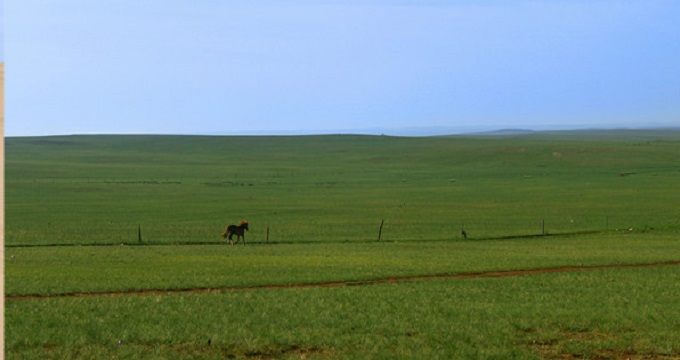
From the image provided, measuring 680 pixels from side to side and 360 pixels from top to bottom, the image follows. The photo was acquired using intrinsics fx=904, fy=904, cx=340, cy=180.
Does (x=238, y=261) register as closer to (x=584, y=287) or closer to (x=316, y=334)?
(x=584, y=287)

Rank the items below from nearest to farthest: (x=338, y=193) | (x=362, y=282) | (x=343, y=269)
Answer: (x=362, y=282) < (x=343, y=269) < (x=338, y=193)

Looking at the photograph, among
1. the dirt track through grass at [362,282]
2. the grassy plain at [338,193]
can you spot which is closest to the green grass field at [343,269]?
the dirt track through grass at [362,282]

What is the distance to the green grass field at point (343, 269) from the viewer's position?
16578 millimetres

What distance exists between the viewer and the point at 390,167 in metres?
123

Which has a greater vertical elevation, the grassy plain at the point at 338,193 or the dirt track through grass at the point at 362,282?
the dirt track through grass at the point at 362,282

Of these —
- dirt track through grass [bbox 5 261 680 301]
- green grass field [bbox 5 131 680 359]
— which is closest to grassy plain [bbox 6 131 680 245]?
green grass field [bbox 5 131 680 359]

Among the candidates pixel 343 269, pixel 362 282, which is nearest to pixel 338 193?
pixel 343 269

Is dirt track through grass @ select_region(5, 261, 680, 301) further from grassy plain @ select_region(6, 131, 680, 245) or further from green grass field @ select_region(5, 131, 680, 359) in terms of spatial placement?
grassy plain @ select_region(6, 131, 680, 245)

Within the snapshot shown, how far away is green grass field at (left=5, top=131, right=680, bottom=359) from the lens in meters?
16.6

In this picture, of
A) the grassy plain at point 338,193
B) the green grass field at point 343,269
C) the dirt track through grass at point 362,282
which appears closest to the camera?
the green grass field at point 343,269

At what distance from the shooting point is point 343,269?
2719 cm

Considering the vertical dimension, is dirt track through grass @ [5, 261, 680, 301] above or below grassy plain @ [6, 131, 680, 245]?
above

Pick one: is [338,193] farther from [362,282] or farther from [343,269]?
[362,282]

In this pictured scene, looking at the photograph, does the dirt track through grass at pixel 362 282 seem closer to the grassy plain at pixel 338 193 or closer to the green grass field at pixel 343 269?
the green grass field at pixel 343 269
